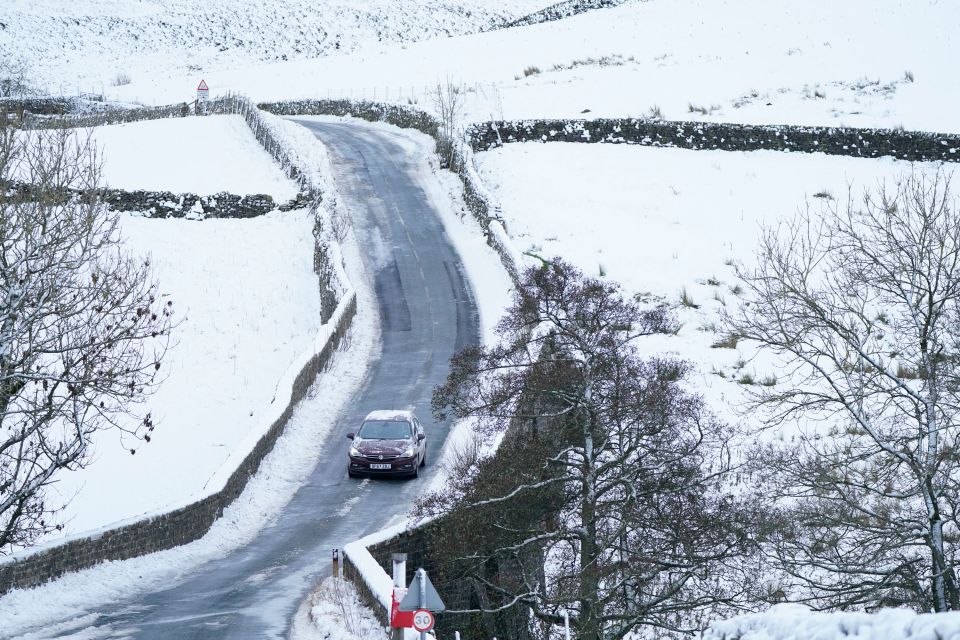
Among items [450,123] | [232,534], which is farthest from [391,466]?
[450,123]

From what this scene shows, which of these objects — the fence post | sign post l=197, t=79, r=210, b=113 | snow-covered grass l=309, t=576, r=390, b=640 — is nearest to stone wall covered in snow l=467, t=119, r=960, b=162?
sign post l=197, t=79, r=210, b=113

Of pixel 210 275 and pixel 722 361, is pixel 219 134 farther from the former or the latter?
pixel 722 361

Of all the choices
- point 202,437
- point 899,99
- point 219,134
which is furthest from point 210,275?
point 899,99

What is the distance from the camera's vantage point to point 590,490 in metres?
17.1

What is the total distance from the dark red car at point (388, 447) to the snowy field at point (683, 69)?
31.5 metres

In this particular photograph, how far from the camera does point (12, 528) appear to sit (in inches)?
606

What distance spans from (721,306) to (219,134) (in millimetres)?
33331

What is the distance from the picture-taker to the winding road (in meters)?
16.4

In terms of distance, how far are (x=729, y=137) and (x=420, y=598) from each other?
43703 mm

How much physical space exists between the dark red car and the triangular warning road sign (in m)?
13.0

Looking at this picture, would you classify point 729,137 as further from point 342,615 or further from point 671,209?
point 342,615

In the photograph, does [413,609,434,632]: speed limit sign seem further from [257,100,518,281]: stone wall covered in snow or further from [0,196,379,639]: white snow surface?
[257,100,518,281]: stone wall covered in snow

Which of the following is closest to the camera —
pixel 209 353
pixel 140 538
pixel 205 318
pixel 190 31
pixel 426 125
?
pixel 140 538

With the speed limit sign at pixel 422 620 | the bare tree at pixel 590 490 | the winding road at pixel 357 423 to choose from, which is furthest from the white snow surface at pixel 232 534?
the speed limit sign at pixel 422 620
